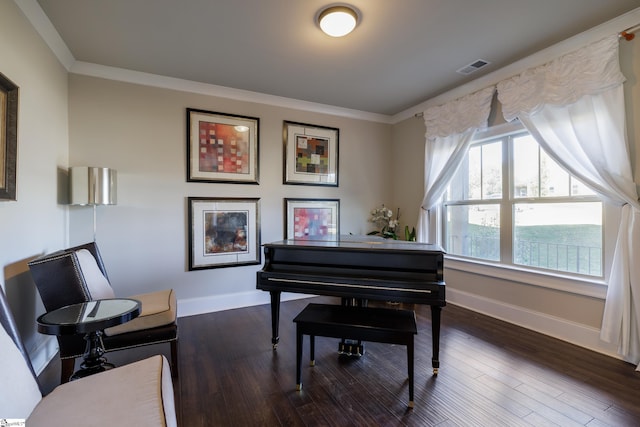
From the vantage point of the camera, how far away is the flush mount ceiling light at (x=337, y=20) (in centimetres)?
216

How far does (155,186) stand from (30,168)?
117 cm

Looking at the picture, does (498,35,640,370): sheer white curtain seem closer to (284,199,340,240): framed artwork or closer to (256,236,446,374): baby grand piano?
(256,236,446,374): baby grand piano

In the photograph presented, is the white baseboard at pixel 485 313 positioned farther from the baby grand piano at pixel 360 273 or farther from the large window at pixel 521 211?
the baby grand piano at pixel 360 273

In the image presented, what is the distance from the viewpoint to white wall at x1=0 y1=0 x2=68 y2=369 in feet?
6.15

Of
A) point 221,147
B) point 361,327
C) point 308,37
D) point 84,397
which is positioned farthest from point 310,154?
point 84,397

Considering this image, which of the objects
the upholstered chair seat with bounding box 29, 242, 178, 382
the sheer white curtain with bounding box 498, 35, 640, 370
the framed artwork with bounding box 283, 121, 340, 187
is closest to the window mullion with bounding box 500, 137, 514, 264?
the sheer white curtain with bounding box 498, 35, 640, 370

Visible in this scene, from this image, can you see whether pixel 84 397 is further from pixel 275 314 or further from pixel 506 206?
pixel 506 206

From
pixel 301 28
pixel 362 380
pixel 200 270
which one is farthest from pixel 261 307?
pixel 301 28

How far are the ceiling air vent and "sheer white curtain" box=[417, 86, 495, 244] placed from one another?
28 centimetres

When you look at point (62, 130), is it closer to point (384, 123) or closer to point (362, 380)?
point (362, 380)

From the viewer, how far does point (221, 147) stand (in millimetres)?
3602

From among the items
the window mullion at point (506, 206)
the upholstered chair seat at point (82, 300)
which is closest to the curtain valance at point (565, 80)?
the window mullion at point (506, 206)

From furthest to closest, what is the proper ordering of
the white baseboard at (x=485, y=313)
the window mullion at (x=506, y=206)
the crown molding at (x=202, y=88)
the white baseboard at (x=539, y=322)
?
the window mullion at (x=506, y=206)
the crown molding at (x=202, y=88)
the white baseboard at (x=539, y=322)
the white baseboard at (x=485, y=313)

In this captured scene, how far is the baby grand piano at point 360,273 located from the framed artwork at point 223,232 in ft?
4.52
